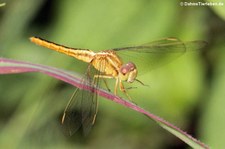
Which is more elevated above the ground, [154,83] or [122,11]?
[122,11]

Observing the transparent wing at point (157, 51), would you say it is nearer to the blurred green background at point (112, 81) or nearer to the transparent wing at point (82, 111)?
the blurred green background at point (112, 81)

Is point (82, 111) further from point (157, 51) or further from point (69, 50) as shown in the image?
point (157, 51)

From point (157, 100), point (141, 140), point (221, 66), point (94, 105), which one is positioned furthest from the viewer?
point (141, 140)

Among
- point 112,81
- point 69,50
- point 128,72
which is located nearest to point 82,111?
point 128,72

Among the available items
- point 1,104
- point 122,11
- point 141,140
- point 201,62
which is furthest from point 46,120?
point 201,62

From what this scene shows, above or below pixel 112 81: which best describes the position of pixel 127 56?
above

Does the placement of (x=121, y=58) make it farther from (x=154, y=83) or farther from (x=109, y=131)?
(x=109, y=131)

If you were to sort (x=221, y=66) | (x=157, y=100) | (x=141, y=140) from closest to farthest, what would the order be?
(x=221, y=66) → (x=157, y=100) → (x=141, y=140)
